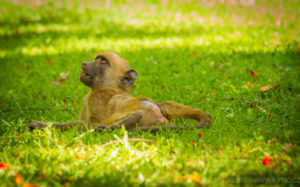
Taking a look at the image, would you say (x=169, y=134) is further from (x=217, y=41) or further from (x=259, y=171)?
(x=217, y=41)

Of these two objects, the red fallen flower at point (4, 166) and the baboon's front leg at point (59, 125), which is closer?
the red fallen flower at point (4, 166)

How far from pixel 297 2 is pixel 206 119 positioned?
13.7 meters

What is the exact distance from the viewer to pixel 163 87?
6641mm

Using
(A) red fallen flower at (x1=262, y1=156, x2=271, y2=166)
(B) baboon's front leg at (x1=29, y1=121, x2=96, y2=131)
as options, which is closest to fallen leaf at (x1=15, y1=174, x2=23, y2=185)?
(B) baboon's front leg at (x1=29, y1=121, x2=96, y2=131)

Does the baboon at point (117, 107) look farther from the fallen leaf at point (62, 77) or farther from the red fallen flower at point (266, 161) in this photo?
the fallen leaf at point (62, 77)

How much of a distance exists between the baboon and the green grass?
0.20 metres

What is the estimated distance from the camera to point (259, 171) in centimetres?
279

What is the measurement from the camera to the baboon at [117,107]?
3949mm

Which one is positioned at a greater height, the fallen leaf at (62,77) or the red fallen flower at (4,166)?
the fallen leaf at (62,77)

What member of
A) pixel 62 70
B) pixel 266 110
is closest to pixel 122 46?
pixel 62 70

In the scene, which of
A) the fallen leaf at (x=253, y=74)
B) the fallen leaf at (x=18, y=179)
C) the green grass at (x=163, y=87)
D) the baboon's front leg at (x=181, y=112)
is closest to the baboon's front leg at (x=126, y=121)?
the green grass at (x=163, y=87)

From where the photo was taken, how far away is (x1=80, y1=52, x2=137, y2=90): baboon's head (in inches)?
183

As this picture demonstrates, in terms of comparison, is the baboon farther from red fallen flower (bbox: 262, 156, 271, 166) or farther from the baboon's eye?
red fallen flower (bbox: 262, 156, 271, 166)

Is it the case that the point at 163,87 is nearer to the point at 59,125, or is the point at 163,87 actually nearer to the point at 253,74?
the point at 253,74
